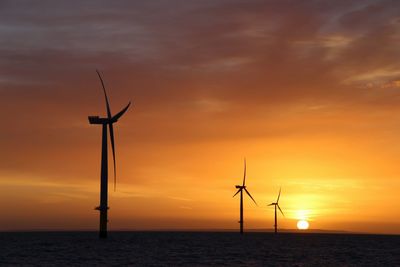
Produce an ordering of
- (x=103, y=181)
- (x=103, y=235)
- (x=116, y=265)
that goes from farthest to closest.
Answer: (x=103, y=235) → (x=103, y=181) → (x=116, y=265)

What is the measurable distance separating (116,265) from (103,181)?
4454cm

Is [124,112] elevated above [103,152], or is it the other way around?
[124,112]

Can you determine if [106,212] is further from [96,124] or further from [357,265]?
[357,265]

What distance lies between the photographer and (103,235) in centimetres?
15500

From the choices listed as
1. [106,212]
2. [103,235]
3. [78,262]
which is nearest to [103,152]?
[106,212]

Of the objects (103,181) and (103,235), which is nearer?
(103,181)

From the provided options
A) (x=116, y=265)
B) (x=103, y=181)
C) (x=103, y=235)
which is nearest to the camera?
(x=116, y=265)

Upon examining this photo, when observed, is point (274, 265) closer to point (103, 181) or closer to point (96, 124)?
point (103, 181)

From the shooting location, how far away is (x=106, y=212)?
139m

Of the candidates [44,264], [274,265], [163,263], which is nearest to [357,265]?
[274,265]

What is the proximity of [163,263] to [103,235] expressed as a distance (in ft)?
202

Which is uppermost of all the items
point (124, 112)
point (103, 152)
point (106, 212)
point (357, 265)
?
point (124, 112)

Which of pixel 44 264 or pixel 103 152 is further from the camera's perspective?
pixel 103 152

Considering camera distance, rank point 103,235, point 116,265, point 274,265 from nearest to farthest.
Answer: point 116,265, point 274,265, point 103,235
